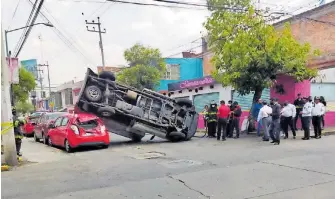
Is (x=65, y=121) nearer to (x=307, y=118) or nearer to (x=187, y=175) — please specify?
(x=187, y=175)

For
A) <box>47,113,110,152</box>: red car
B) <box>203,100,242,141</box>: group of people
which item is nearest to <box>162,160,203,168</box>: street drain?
<box>47,113,110,152</box>: red car

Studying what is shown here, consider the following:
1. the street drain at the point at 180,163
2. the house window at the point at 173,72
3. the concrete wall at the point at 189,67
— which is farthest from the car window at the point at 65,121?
the concrete wall at the point at 189,67

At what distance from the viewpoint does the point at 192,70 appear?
4091 centimetres

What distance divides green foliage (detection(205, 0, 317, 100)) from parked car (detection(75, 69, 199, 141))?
107 inches

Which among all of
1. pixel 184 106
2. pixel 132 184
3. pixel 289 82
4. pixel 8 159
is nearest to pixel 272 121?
pixel 184 106

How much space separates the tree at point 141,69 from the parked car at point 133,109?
16217 millimetres

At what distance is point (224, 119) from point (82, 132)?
581 centimetres

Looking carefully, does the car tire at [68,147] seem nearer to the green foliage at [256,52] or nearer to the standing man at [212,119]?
the standing man at [212,119]

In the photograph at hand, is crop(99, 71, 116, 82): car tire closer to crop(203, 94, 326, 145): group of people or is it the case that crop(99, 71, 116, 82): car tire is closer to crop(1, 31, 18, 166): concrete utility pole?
crop(1, 31, 18, 166): concrete utility pole

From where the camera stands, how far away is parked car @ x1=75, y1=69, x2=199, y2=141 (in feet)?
43.0

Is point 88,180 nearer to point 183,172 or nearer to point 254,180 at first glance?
point 183,172

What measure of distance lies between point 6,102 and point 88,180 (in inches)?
157

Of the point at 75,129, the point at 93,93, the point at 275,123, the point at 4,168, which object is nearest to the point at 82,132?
the point at 75,129

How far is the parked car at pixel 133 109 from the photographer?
A: 13.1 m
